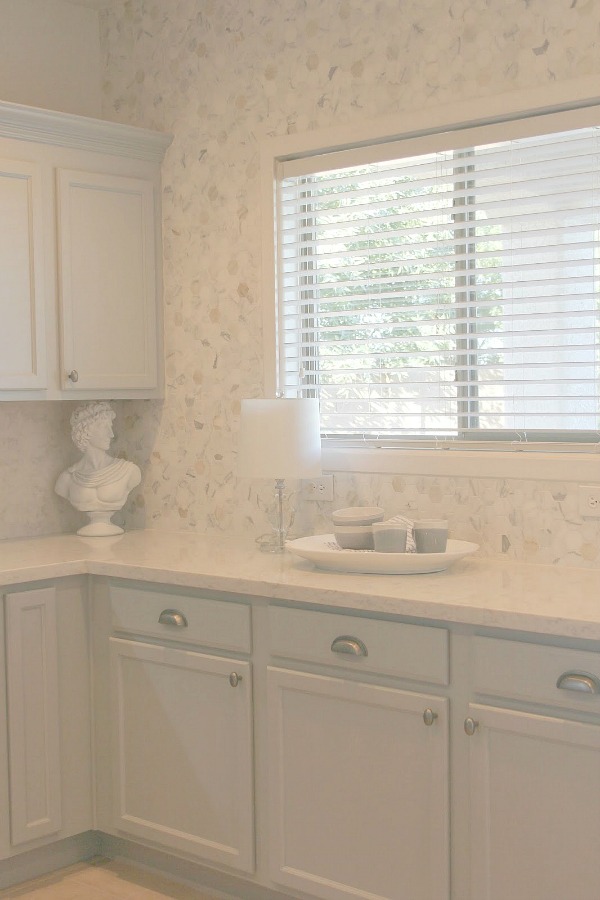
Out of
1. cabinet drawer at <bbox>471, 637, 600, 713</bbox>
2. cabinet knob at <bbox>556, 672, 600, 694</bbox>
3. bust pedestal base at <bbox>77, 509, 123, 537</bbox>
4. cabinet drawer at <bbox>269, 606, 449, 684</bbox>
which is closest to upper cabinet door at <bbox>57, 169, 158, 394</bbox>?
bust pedestal base at <bbox>77, 509, 123, 537</bbox>

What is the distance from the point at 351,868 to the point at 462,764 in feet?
1.48

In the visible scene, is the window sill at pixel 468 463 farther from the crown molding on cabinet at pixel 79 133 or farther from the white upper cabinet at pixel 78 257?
the crown molding on cabinet at pixel 79 133

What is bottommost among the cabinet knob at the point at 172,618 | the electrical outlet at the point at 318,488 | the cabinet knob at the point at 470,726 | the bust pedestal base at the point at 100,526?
the cabinet knob at the point at 470,726

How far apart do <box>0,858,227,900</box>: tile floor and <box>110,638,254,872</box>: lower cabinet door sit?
0.15m

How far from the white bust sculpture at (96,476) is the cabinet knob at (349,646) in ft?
4.50

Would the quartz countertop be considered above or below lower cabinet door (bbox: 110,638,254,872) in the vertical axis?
above

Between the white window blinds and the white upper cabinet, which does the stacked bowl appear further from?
the white upper cabinet

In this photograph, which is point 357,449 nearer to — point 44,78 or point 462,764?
point 462,764

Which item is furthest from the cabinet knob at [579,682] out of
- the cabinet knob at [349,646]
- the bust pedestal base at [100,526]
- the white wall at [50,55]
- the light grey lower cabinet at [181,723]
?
the white wall at [50,55]

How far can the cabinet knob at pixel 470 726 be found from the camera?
7.73 ft

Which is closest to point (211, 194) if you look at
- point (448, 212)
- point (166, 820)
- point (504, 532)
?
point (448, 212)

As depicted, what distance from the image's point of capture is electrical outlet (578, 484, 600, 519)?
109 inches

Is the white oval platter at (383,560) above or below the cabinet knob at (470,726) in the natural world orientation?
above

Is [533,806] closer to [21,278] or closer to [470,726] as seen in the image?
[470,726]
